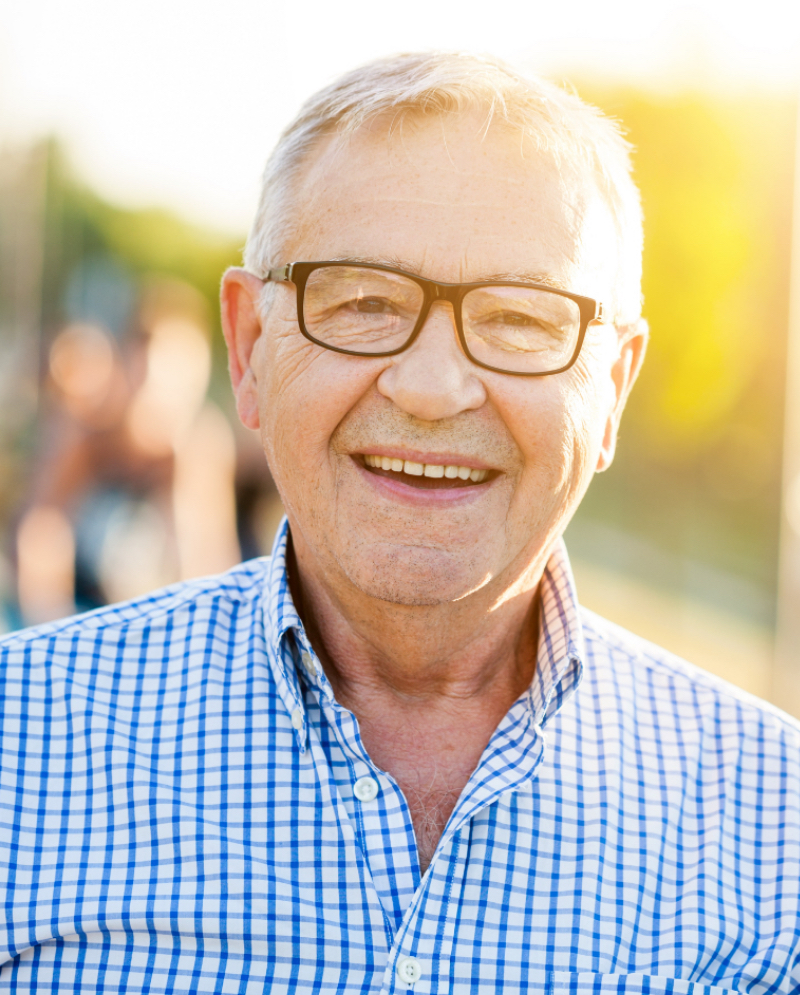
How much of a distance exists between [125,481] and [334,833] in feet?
11.2

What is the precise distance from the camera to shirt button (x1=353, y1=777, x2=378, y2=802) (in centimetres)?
176

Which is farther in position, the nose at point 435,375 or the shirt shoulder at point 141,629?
the shirt shoulder at point 141,629

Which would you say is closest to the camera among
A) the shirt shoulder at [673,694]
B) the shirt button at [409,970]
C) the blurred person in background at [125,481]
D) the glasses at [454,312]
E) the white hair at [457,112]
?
the shirt button at [409,970]

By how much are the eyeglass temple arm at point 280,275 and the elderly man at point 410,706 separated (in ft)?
0.06

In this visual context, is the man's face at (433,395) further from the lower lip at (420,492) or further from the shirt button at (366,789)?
the shirt button at (366,789)

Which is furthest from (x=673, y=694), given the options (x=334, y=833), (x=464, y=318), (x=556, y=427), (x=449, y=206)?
(x=449, y=206)

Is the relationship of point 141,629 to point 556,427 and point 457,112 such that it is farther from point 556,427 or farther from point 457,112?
point 457,112

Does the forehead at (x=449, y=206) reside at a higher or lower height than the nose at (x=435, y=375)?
higher

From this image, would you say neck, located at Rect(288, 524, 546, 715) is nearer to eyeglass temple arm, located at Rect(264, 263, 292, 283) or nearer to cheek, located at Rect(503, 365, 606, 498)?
cheek, located at Rect(503, 365, 606, 498)

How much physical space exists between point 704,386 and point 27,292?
409 inches

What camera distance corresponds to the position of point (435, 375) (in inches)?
67.3

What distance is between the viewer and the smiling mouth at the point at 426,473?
1784 mm

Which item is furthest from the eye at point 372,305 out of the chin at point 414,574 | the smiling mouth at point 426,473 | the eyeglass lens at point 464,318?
the chin at point 414,574

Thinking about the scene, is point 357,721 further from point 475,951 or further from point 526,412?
point 526,412
